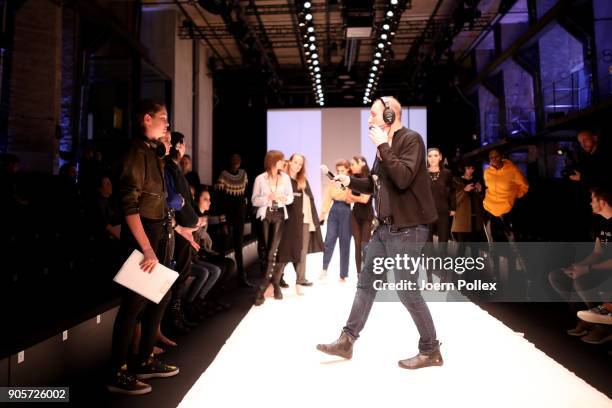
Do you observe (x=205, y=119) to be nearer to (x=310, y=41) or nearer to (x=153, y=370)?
(x=310, y=41)

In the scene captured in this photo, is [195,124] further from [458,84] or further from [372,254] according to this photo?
[372,254]

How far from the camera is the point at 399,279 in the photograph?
93.0 inches

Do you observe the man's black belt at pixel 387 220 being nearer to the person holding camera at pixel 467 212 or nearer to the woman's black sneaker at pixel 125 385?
the woman's black sneaker at pixel 125 385

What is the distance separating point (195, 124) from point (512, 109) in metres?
7.85

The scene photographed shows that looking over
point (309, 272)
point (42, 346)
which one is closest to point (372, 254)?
point (42, 346)

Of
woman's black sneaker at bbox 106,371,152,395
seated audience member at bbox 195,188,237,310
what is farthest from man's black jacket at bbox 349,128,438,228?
seated audience member at bbox 195,188,237,310

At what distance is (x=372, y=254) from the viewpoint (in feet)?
8.07

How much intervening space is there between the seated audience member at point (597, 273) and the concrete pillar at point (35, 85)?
636cm

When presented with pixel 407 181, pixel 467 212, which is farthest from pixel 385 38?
pixel 407 181

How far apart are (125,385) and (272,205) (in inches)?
93.5

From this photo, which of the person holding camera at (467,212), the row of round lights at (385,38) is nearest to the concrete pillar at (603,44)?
the row of round lights at (385,38)

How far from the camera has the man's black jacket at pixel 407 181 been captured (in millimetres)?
2295

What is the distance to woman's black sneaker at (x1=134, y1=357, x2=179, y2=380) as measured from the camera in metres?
2.21

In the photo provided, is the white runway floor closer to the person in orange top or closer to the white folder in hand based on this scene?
the white folder in hand
